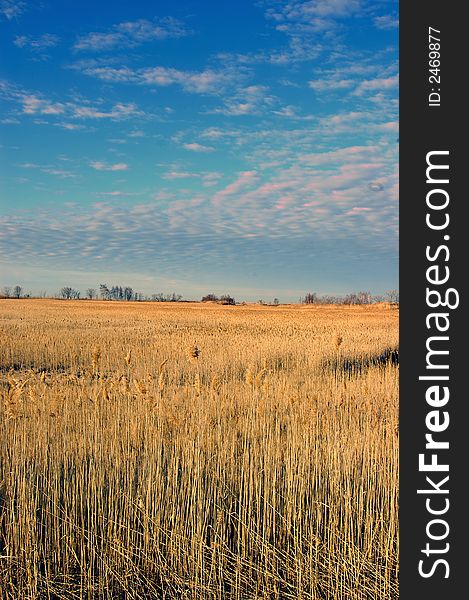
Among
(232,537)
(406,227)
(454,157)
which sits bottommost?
(232,537)

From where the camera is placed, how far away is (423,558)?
2260 millimetres

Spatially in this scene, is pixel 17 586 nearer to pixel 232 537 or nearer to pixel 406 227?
pixel 232 537

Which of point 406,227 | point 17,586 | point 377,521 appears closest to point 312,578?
point 377,521

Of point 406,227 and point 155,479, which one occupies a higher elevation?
point 406,227

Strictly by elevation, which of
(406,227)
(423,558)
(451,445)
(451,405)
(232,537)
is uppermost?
(406,227)

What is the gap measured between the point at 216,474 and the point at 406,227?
3.09m

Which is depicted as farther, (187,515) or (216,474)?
(216,474)

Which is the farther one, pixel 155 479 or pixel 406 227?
pixel 155 479

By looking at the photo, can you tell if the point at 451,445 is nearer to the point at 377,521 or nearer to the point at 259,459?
the point at 377,521

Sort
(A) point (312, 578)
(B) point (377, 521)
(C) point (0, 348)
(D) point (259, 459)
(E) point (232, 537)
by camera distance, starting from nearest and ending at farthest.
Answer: (A) point (312, 578) < (B) point (377, 521) < (E) point (232, 537) < (D) point (259, 459) < (C) point (0, 348)

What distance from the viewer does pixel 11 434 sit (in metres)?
5.39

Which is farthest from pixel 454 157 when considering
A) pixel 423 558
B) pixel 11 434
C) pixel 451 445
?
pixel 11 434

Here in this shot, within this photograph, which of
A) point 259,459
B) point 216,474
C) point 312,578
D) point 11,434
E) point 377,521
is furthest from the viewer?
point 11,434

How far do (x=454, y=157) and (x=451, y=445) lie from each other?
1.28m
